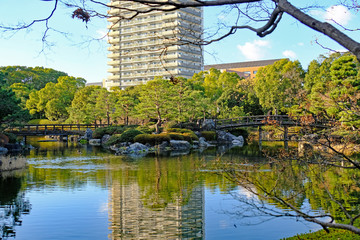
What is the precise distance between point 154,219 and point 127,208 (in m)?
1.61

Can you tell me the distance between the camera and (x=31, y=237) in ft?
28.2

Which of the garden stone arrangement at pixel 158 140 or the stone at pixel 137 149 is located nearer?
the stone at pixel 137 149

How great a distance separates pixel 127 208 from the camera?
36.6 ft

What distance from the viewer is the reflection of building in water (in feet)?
28.5

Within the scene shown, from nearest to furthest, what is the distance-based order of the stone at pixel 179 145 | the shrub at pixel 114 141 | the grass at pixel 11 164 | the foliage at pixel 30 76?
1. the grass at pixel 11 164
2. the stone at pixel 179 145
3. the shrub at pixel 114 141
4. the foliage at pixel 30 76

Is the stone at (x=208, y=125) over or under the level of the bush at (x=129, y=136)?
over

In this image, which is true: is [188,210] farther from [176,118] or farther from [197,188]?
[176,118]

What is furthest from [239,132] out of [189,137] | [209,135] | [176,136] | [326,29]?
[326,29]

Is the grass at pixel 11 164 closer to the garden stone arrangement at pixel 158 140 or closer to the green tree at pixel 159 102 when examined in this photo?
the garden stone arrangement at pixel 158 140

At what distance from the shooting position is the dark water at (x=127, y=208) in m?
8.92

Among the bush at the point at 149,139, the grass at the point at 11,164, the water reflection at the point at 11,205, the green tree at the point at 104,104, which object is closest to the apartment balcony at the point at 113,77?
the green tree at the point at 104,104

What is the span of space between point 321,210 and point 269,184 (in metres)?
4.05

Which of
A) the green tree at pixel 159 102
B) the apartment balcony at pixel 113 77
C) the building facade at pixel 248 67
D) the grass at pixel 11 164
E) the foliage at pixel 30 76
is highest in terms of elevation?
the building facade at pixel 248 67

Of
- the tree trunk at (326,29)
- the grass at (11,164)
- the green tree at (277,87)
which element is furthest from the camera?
the green tree at (277,87)
